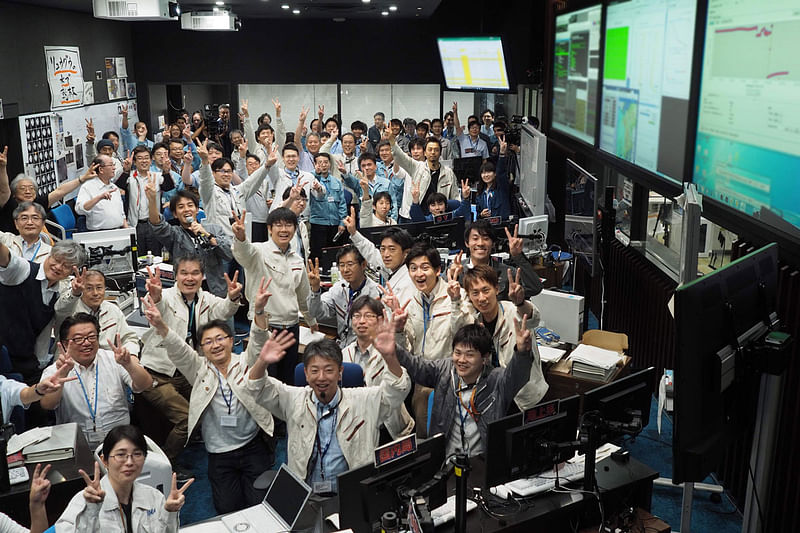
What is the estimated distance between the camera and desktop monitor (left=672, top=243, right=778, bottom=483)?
8.46ft

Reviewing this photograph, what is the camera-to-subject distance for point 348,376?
15.0ft

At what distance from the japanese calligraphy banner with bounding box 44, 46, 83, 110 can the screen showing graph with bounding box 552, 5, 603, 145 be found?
7.44m

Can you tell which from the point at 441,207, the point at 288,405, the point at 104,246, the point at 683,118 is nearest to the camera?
the point at 288,405

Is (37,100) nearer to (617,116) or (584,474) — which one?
(617,116)

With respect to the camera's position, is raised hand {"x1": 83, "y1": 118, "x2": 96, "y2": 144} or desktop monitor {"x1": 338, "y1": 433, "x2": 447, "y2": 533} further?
raised hand {"x1": 83, "y1": 118, "x2": 96, "y2": 144}

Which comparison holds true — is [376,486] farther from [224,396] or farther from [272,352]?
[224,396]

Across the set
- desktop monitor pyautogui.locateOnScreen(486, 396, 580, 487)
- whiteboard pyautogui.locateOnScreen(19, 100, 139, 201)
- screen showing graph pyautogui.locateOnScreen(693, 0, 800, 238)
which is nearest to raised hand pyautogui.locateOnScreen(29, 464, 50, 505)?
desktop monitor pyautogui.locateOnScreen(486, 396, 580, 487)

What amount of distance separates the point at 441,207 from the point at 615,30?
2.41 metres

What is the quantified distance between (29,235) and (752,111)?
5273 mm

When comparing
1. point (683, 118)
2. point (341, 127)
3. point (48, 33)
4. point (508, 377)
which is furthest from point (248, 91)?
point (508, 377)

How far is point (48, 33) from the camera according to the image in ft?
37.1

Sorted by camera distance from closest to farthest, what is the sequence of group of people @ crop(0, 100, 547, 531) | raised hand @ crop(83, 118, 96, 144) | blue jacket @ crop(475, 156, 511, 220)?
1. group of people @ crop(0, 100, 547, 531)
2. blue jacket @ crop(475, 156, 511, 220)
3. raised hand @ crop(83, 118, 96, 144)

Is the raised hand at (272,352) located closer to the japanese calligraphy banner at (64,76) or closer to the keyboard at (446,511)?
the keyboard at (446,511)

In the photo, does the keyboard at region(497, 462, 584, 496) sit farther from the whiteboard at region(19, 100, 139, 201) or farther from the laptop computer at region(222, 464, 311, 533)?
the whiteboard at region(19, 100, 139, 201)
